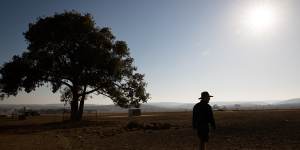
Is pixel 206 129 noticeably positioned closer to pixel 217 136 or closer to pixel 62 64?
pixel 217 136

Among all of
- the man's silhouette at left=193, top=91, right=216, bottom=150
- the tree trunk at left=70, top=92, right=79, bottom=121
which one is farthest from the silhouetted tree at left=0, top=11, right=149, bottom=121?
the man's silhouette at left=193, top=91, right=216, bottom=150

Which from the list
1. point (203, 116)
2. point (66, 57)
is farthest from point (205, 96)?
point (66, 57)

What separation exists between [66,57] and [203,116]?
116 ft

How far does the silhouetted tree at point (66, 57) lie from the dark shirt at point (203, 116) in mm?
32054

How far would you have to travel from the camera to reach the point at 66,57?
44.2m

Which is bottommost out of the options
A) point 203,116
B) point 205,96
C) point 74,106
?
point 203,116

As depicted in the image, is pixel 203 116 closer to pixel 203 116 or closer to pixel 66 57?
pixel 203 116

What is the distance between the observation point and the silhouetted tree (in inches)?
1687

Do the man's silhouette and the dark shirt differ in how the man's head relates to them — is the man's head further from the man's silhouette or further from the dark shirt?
the dark shirt

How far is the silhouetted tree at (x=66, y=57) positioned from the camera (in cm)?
4284

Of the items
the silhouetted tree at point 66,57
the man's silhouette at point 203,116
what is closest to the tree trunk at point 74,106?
the silhouetted tree at point 66,57

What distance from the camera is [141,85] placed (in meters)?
48.2

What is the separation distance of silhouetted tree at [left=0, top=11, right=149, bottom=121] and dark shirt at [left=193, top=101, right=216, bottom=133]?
32054 millimetres

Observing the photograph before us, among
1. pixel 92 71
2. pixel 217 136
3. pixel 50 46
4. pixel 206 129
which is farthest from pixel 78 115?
pixel 206 129
